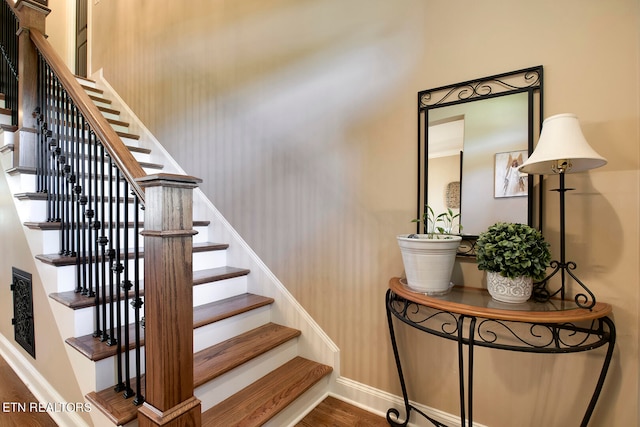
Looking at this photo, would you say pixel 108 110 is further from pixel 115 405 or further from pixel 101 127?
pixel 115 405

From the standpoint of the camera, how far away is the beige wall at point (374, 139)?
4.18 feet

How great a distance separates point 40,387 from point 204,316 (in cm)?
106

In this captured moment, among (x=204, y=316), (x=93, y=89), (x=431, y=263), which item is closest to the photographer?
(x=431, y=263)

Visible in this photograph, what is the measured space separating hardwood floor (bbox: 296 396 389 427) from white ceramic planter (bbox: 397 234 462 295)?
891mm

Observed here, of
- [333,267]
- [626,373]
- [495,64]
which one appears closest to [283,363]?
[333,267]

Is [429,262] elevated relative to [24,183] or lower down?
lower down

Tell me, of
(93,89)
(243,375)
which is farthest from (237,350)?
(93,89)

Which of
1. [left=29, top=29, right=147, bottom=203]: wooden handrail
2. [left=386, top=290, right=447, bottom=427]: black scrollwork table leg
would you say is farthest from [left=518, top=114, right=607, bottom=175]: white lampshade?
[left=29, top=29, right=147, bottom=203]: wooden handrail

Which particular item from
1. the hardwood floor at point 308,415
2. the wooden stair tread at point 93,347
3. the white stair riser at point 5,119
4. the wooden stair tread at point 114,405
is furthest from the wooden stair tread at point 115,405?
the white stair riser at point 5,119

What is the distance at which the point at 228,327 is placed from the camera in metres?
2.00

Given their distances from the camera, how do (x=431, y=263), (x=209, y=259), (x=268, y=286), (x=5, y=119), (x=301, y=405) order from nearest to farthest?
(x=431, y=263)
(x=301, y=405)
(x=5, y=119)
(x=268, y=286)
(x=209, y=259)

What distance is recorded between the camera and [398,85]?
5.80ft

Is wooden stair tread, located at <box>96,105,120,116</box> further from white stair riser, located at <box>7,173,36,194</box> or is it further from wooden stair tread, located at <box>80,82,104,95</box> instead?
white stair riser, located at <box>7,173,36,194</box>

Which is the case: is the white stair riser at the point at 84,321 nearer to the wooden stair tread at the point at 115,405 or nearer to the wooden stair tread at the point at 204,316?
the wooden stair tread at the point at 204,316
